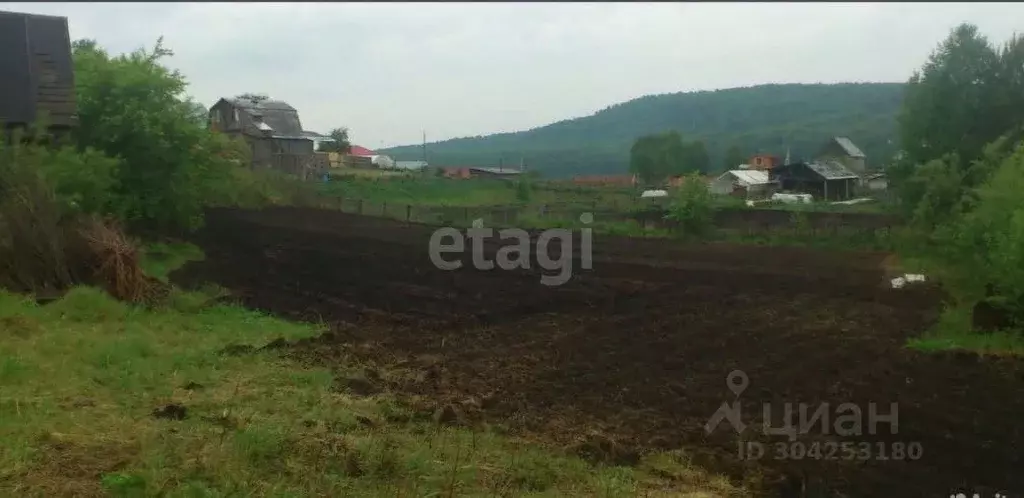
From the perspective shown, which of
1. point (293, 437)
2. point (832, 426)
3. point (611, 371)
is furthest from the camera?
point (611, 371)

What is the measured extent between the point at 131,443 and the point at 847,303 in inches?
520

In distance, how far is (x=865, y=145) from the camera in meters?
78.4

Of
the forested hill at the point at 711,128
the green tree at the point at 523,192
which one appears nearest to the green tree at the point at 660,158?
the forested hill at the point at 711,128

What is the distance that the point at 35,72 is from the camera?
1902 centimetres

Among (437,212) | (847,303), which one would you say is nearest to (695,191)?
(437,212)

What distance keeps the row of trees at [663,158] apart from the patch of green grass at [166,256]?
45.8 m

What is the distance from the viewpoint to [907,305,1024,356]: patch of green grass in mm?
11203

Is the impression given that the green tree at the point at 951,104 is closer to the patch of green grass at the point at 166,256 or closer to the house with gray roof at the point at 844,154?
the patch of green grass at the point at 166,256

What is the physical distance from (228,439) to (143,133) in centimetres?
1475

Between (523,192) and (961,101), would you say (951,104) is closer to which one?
(961,101)

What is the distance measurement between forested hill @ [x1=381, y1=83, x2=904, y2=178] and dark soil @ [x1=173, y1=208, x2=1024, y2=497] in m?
62.3

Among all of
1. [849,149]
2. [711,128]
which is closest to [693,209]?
[849,149]

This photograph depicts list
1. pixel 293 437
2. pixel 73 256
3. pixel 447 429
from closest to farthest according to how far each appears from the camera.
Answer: pixel 293 437 → pixel 447 429 → pixel 73 256

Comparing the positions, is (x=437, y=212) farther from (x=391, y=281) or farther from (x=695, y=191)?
(x=391, y=281)
